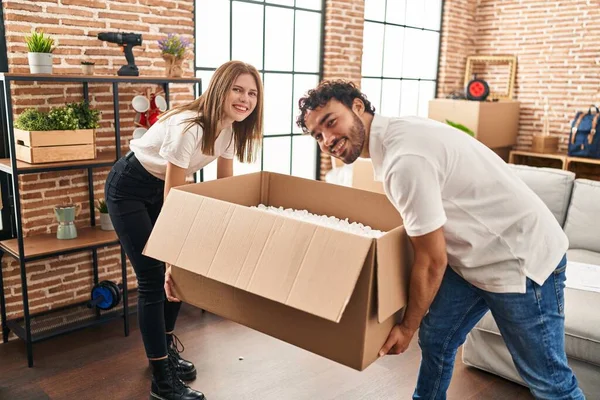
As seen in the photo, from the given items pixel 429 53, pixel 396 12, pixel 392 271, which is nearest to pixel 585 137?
pixel 429 53

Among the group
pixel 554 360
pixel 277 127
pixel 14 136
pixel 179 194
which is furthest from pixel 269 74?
pixel 554 360

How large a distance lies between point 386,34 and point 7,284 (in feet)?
13.0

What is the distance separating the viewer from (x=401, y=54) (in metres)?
5.58

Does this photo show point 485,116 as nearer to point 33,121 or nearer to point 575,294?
point 575,294

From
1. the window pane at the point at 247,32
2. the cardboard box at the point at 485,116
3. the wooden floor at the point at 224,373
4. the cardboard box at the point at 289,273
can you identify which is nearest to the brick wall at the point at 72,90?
the wooden floor at the point at 224,373

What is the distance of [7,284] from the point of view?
3012mm

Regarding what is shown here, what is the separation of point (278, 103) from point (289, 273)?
130 inches

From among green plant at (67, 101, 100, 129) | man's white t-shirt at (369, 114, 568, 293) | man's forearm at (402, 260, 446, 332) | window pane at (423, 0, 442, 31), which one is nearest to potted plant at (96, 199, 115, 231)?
green plant at (67, 101, 100, 129)

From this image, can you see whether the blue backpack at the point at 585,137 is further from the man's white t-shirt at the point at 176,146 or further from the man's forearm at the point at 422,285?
the man's forearm at the point at 422,285

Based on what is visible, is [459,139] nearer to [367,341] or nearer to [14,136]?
[367,341]

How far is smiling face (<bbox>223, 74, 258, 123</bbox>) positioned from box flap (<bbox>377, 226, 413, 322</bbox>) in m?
1.00

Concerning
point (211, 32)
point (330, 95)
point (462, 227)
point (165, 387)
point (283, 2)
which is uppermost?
point (283, 2)

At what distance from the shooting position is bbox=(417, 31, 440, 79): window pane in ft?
19.2

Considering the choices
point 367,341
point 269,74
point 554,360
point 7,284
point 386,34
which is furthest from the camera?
point 386,34
